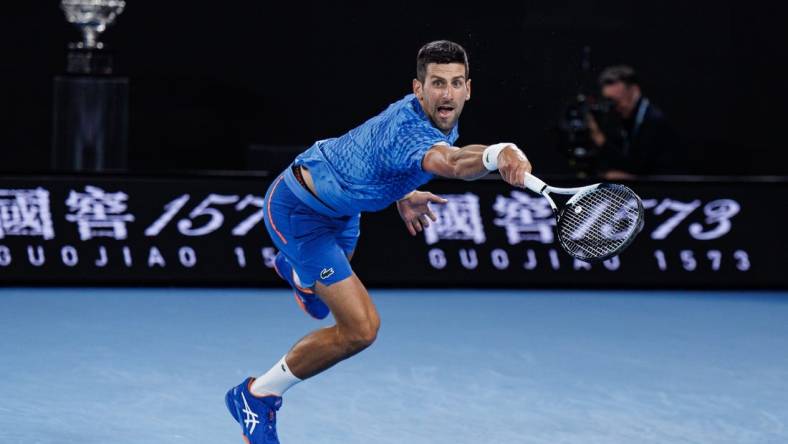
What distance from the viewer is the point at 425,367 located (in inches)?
289

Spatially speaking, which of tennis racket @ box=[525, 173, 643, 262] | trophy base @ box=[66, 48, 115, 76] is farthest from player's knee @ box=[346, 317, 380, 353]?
trophy base @ box=[66, 48, 115, 76]

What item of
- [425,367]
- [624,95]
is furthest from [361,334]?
[624,95]

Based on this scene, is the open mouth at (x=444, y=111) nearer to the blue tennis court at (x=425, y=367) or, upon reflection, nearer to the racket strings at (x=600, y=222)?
the racket strings at (x=600, y=222)

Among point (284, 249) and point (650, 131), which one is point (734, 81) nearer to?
point (650, 131)

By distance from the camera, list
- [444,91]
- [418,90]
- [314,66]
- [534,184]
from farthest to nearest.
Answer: [314,66] < [418,90] < [444,91] < [534,184]

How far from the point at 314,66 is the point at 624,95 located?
136 inches

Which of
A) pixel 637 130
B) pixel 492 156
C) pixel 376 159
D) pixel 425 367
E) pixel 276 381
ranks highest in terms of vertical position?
pixel 492 156

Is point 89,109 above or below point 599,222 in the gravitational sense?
below

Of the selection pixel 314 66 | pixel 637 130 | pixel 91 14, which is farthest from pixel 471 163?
pixel 314 66

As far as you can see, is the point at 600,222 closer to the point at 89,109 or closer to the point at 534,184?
the point at 534,184

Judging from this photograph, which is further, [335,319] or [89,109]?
[89,109]

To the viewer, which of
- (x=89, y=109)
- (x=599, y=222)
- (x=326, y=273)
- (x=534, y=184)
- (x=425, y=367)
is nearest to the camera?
(x=534, y=184)

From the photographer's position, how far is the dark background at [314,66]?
510 inches

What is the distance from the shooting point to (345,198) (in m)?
5.20
